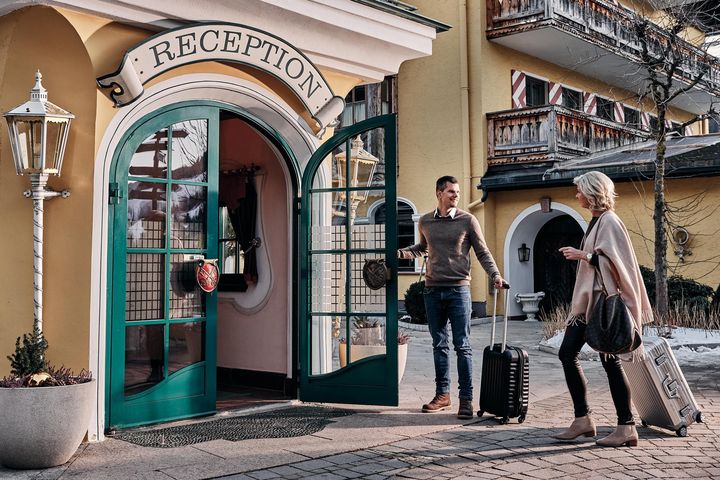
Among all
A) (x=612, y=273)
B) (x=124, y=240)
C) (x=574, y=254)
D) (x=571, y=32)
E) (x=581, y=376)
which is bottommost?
(x=581, y=376)

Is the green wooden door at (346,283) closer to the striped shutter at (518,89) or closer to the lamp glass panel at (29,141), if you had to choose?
the lamp glass panel at (29,141)

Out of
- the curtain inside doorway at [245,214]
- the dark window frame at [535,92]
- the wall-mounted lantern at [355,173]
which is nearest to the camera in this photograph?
the wall-mounted lantern at [355,173]

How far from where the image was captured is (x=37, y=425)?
15.4 ft

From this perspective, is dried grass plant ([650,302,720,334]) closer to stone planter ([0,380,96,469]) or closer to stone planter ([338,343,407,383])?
stone planter ([338,343,407,383])

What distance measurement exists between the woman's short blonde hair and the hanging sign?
9.18 ft

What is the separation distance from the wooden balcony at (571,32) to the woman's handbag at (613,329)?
11.6 m

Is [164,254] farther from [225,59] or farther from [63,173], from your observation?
[225,59]

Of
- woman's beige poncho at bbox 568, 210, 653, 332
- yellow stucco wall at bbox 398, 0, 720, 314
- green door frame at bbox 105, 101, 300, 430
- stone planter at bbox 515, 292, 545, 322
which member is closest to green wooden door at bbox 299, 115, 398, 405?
green door frame at bbox 105, 101, 300, 430

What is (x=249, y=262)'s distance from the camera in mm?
7809

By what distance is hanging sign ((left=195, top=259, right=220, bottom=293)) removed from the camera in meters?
6.22

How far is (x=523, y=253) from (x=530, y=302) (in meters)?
1.07

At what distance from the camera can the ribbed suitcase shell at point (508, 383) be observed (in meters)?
5.97

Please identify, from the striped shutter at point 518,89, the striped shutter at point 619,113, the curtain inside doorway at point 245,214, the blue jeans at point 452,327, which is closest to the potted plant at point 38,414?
the blue jeans at point 452,327

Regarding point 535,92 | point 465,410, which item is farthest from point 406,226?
point 465,410
